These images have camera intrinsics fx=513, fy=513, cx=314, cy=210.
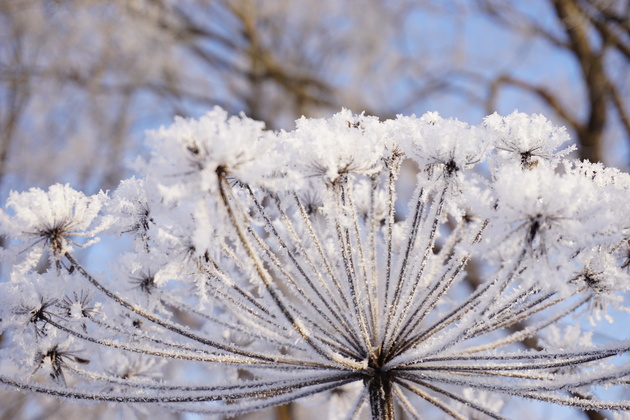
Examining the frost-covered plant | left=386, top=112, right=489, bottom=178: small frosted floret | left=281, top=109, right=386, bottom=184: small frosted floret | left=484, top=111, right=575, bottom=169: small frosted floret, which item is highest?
left=484, top=111, right=575, bottom=169: small frosted floret

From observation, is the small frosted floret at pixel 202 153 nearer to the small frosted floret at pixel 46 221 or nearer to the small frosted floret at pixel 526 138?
the small frosted floret at pixel 46 221

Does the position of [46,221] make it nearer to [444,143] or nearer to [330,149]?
[330,149]

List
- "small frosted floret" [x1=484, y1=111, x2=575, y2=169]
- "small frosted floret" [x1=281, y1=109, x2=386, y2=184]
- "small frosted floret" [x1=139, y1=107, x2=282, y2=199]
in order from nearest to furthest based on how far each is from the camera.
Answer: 1. "small frosted floret" [x1=139, y1=107, x2=282, y2=199]
2. "small frosted floret" [x1=281, y1=109, x2=386, y2=184]
3. "small frosted floret" [x1=484, y1=111, x2=575, y2=169]

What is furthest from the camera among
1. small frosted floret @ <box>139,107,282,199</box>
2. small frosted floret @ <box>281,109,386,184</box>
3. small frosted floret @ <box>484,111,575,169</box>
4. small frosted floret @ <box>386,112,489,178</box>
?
small frosted floret @ <box>484,111,575,169</box>

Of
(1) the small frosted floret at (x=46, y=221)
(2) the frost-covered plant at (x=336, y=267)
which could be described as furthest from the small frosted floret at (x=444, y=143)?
(1) the small frosted floret at (x=46, y=221)

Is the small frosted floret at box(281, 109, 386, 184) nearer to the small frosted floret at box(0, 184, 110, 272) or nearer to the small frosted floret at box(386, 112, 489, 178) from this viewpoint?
the small frosted floret at box(386, 112, 489, 178)

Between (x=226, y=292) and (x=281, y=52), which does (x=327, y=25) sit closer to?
(x=281, y=52)

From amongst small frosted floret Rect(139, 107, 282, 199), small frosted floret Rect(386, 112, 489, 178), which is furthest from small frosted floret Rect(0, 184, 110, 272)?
small frosted floret Rect(386, 112, 489, 178)

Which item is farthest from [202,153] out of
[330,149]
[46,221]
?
[46,221]

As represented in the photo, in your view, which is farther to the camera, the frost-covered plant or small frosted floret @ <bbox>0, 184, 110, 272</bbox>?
small frosted floret @ <bbox>0, 184, 110, 272</bbox>
